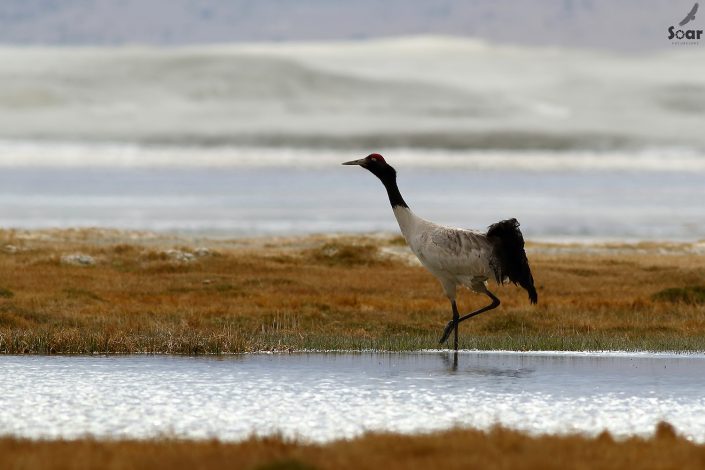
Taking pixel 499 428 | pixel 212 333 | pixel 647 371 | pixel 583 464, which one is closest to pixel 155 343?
pixel 212 333

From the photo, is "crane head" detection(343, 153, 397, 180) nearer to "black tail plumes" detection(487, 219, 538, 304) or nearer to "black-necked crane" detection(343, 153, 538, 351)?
"black-necked crane" detection(343, 153, 538, 351)

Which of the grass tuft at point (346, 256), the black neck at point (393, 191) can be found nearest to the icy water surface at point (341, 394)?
the black neck at point (393, 191)

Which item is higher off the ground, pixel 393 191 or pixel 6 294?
pixel 393 191

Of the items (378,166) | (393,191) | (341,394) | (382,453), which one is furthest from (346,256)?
(382,453)

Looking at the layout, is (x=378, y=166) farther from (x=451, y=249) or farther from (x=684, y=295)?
(x=684, y=295)

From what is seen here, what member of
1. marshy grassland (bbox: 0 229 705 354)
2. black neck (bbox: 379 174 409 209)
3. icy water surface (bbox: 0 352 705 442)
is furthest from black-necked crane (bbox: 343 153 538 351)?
marshy grassland (bbox: 0 229 705 354)

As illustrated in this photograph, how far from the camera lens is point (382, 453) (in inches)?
446

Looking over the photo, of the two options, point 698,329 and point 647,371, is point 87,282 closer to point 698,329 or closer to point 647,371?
point 698,329

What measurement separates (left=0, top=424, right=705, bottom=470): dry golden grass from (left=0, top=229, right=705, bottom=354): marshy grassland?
29.4 feet

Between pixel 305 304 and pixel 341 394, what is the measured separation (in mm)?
13525

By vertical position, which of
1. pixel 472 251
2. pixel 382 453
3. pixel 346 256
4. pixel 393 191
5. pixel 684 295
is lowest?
pixel 382 453

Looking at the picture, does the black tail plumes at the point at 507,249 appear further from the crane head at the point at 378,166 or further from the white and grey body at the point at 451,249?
the crane head at the point at 378,166

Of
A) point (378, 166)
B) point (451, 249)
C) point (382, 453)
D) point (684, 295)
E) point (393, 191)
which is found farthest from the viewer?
point (684, 295)

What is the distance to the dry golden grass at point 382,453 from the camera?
10.7 metres
